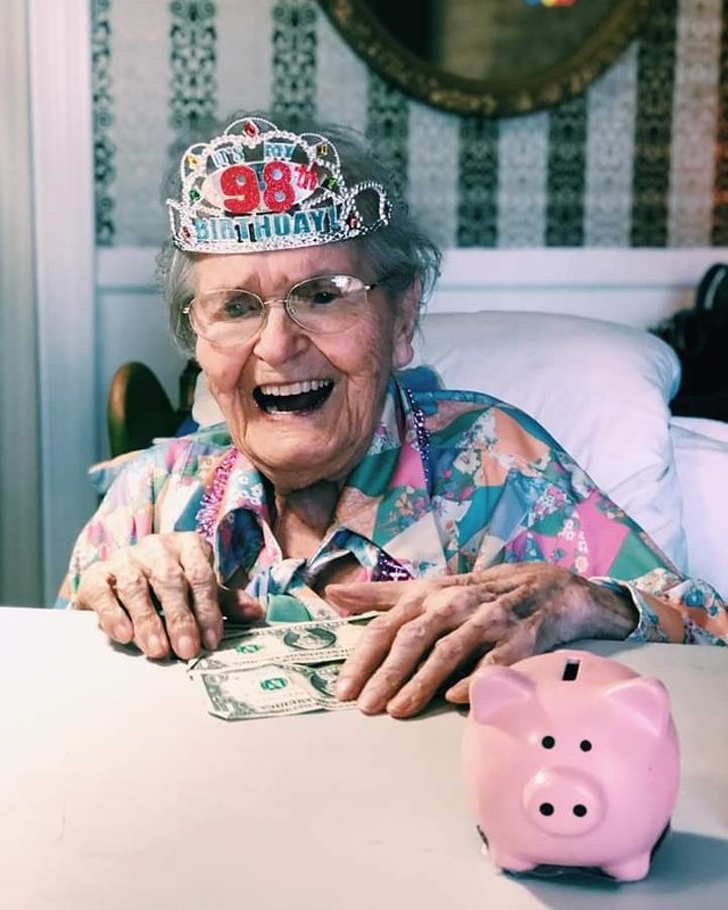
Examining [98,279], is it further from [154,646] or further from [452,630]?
[452,630]

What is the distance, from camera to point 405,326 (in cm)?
158

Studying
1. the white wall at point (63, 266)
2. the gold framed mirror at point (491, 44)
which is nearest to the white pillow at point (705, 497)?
the gold framed mirror at point (491, 44)

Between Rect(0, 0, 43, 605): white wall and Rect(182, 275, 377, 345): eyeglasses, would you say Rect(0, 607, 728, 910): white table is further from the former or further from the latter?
Rect(0, 0, 43, 605): white wall

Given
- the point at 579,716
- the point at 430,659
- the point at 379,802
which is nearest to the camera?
the point at 579,716

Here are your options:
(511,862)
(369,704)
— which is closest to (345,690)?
(369,704)

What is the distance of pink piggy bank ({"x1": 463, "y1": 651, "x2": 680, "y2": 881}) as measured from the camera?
71 cm

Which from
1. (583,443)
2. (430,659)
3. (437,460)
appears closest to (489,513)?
(437,460)

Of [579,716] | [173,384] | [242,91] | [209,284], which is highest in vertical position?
[242,91]

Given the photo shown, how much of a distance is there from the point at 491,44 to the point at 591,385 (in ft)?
3.08

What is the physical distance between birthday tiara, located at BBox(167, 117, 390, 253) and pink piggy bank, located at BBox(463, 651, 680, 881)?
0.80 m

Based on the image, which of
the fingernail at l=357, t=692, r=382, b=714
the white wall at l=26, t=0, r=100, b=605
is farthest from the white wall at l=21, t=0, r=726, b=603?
the fingernail at l=357, t=692, r=382, b=714

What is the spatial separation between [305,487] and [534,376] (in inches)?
29.7

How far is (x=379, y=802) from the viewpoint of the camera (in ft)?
2.74

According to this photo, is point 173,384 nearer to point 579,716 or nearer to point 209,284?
point 209,284
